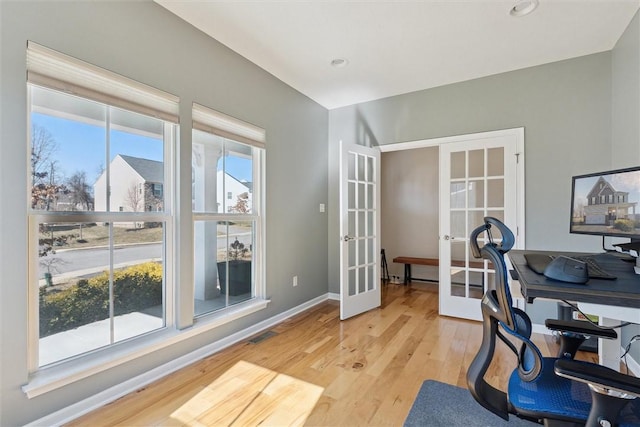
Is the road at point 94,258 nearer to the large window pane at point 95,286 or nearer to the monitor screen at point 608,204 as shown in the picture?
the large window pane at point 95,286

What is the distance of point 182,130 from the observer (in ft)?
7.60

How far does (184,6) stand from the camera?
2145mm

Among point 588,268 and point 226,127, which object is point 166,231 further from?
point 588,268

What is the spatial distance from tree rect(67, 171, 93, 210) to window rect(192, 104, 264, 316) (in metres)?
0.74

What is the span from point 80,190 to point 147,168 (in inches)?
18.1

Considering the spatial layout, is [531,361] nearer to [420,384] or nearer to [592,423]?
[592,423]

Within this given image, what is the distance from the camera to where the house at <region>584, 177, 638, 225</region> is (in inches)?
56.9

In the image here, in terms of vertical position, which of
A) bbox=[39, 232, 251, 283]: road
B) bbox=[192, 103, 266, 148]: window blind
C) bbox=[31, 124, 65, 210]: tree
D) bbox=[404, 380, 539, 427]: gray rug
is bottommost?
bbox=[404, 380, 539, 427]: gray rug

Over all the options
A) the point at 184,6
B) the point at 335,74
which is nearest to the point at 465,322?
the point at 335,74

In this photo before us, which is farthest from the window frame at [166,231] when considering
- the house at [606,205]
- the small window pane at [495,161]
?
the house at [606,205]

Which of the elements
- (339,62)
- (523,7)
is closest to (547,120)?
(523,7)

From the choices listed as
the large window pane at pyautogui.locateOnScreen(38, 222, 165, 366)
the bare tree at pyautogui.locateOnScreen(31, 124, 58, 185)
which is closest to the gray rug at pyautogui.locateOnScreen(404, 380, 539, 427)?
the large window pane at pyautogui.locateOnScreen(38, 222, 165, 366)

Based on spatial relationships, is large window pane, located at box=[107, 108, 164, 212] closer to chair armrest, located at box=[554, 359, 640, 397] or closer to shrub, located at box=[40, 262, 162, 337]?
shrub, located at box=[40, 262, 162, 337]

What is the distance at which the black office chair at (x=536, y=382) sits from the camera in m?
0.90
